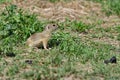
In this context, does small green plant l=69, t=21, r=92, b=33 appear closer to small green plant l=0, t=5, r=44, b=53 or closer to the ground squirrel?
small green plant l=0, t=5, r=44, b=53

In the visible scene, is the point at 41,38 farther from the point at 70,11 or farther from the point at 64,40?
the point at 70,11

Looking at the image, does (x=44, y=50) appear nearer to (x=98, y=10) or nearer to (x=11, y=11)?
(x=11, y=11)

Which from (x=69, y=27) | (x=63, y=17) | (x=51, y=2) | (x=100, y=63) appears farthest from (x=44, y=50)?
(x=51, y=2)

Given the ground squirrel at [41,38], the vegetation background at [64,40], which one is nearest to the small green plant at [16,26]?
the vegetation background at [64,40]

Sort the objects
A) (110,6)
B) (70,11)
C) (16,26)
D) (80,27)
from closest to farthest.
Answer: (16,26), (80,27), (70,11), (110,6)

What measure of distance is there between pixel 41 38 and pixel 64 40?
18.0 inches

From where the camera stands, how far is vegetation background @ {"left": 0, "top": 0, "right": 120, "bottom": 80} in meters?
8.20

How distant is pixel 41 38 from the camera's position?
10148mm

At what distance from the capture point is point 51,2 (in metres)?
13.6

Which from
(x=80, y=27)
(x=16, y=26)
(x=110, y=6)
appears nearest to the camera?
(x=16, y=26)

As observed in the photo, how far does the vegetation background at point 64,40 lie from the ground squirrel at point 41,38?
142mm

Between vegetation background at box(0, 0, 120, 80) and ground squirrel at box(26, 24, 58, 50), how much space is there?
142mm

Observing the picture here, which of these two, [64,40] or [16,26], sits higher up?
[16,26]

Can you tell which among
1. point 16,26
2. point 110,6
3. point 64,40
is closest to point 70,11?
point 110,6
